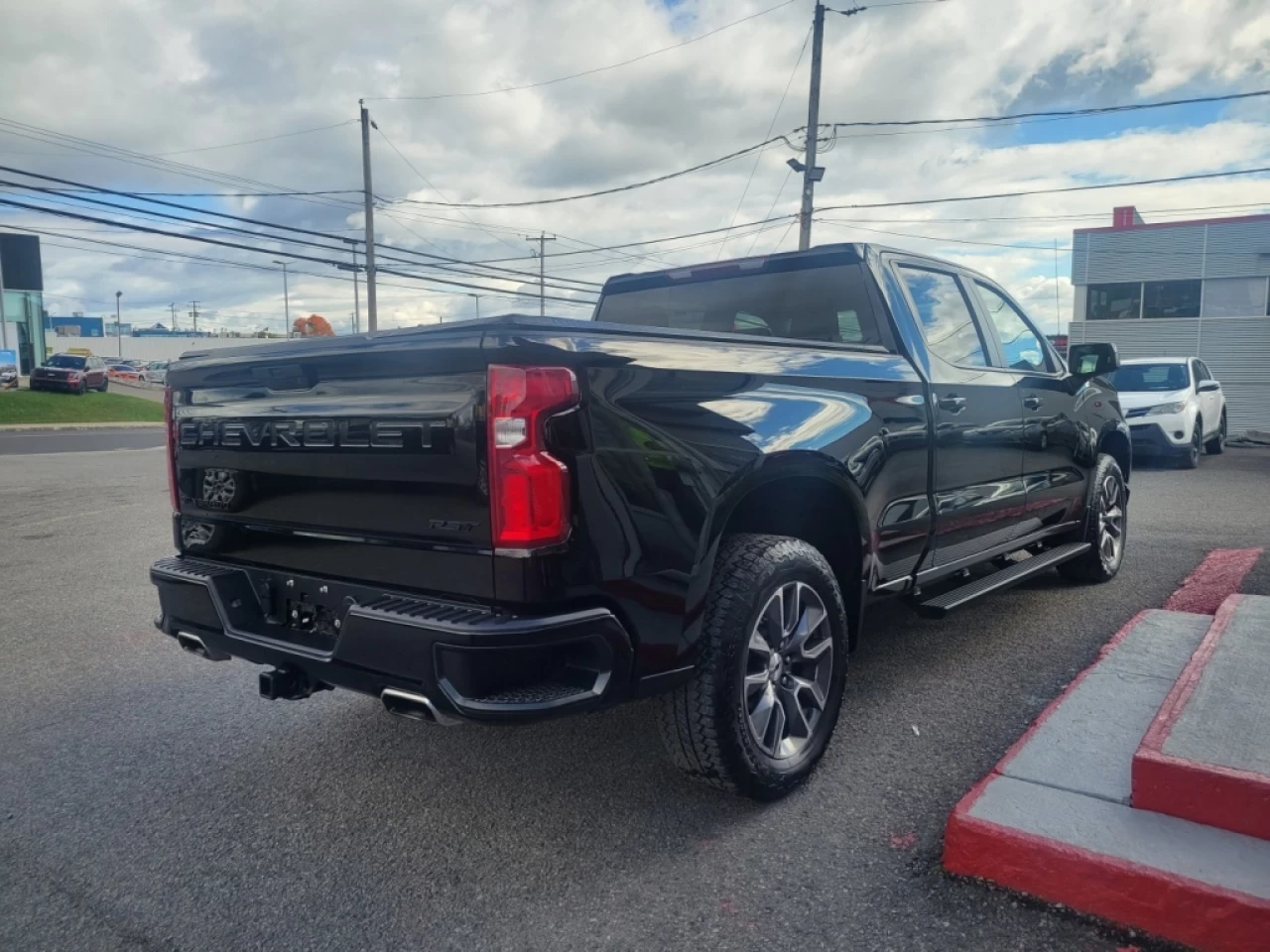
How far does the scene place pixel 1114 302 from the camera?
26.6 meters

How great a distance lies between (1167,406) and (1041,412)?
10.3m

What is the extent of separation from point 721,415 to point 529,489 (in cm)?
73

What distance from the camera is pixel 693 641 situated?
270cm

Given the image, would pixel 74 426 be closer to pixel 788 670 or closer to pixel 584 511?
pixel 788 670

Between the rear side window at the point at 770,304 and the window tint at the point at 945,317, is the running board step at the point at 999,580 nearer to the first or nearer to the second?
the window tint at the point at 945,317

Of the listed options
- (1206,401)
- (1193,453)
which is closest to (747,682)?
(1193,453)

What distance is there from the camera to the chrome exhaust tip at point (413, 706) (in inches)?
95.0

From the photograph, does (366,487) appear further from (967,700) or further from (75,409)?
(75,409)

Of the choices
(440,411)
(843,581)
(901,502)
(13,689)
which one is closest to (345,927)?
(440,411)

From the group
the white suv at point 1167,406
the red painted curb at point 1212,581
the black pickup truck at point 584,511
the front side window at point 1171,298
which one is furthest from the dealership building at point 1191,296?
the black pickup truck at point 584,511

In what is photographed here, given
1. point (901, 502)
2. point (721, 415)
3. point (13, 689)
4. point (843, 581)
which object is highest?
point (721, 415)

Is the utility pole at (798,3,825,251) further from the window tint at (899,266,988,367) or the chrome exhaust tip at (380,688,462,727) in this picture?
the chrome exhaust tip at (380,688,462,727)

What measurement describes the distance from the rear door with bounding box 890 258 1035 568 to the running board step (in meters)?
0.14

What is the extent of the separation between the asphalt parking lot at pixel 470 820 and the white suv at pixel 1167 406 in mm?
10087
